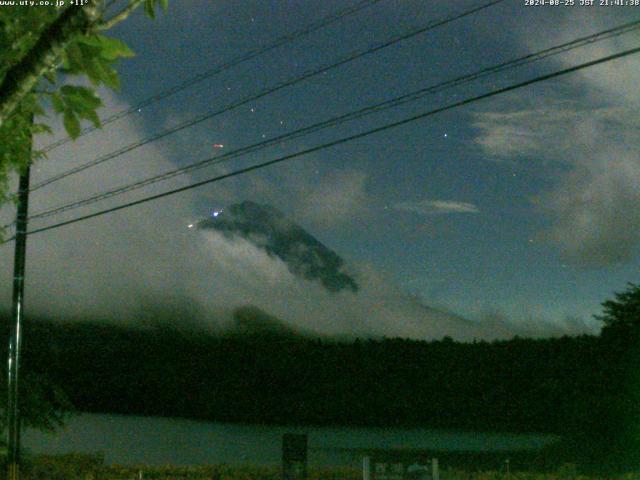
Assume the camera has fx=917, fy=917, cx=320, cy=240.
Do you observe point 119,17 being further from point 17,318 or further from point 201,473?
point 201,473

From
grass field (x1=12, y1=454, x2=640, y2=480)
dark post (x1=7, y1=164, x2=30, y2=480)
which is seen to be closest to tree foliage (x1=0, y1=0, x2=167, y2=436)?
dark post (x1=7, y1=164, x2=30, y2=480)

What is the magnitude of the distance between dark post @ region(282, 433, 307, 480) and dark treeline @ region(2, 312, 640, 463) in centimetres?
1555

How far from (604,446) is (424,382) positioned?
54.0 feet

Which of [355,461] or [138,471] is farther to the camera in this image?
[355,461]

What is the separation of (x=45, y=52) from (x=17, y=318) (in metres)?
16.3

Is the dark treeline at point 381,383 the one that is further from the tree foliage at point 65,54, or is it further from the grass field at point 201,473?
the tree foliage at point 65,54

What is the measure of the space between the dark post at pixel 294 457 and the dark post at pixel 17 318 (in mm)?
5634

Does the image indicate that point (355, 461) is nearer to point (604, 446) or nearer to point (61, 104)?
point (604, 446)

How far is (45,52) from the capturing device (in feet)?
12.1

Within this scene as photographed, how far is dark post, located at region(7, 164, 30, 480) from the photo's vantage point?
18.3 meters

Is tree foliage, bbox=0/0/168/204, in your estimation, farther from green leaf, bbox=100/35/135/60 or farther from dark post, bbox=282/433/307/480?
dark post, bbox=282/433/307/480

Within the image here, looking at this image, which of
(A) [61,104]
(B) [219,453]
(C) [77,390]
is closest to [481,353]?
(B) [219,453]

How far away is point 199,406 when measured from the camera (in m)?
49.9

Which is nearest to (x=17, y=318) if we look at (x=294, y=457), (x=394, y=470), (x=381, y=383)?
(x=294, y=457)
